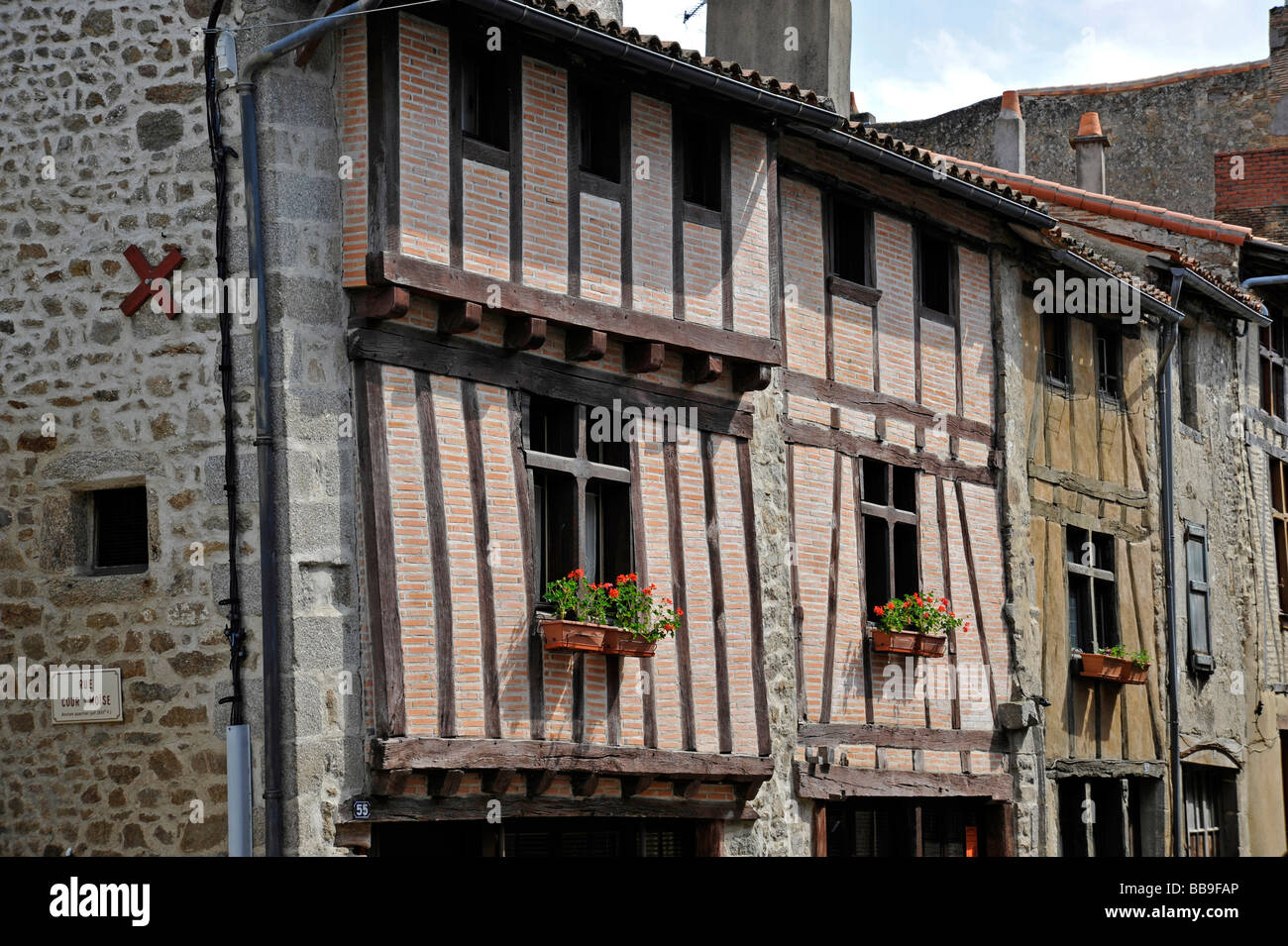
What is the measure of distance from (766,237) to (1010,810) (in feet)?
17.5

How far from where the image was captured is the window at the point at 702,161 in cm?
1369

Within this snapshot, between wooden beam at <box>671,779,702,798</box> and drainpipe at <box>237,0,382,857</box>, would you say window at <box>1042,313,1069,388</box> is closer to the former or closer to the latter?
wooden beam at <box>671,779,702,798</box>

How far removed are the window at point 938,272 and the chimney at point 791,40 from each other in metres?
1.52

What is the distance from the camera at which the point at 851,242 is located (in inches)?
607

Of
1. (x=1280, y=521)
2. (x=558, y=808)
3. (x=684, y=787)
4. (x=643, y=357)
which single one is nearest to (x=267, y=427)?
(x=643, y=357)

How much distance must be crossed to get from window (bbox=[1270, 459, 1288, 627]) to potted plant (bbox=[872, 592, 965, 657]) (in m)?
8.27

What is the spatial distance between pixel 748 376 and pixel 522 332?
221 cm

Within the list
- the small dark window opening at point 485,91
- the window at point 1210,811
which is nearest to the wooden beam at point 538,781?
the small dark window opening at point 485,91

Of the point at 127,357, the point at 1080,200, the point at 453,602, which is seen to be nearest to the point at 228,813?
the point at 453,602

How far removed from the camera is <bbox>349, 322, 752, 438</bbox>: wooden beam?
11.4 m

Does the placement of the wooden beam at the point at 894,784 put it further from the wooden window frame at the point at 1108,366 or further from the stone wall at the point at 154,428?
the wooden window frame at the point at 1108,366

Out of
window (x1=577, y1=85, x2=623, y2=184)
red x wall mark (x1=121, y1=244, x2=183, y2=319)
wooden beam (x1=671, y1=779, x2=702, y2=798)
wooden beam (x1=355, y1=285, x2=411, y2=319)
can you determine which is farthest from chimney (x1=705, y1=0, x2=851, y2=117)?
red x wall mark (x1=121, y1=244, x2=183, y2=319)

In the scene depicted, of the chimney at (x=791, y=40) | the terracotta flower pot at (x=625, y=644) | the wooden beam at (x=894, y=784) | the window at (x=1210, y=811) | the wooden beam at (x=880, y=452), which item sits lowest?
the window at (x=1210, y=811)

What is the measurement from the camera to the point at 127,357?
37.4 feet
